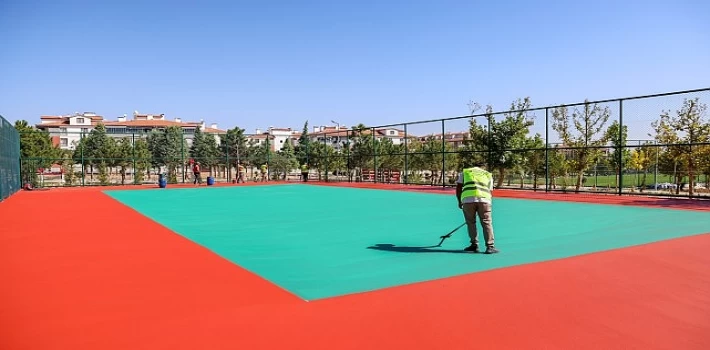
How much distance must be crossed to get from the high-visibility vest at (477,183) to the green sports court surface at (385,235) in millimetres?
993

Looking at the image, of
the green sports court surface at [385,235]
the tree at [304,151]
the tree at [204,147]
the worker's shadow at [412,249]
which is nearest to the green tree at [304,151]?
the tree at [304,151]

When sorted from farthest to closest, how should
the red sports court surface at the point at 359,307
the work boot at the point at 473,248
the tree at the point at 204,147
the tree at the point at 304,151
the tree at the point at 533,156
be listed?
the tree at the point at 204,147 < the tree at the point at 304,151 < the tree at the point at 533,156 < the work boot at the point at 473,248 < the red sports court surface at the point at 359,307

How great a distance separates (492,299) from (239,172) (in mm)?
32235

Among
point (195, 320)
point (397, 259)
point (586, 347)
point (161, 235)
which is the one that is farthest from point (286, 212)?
point (586, 347)

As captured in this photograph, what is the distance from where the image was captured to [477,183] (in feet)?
26.0

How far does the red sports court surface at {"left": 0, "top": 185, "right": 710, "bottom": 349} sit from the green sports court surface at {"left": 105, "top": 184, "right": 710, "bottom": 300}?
510mm

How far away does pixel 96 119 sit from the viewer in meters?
102

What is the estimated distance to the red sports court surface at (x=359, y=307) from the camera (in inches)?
164

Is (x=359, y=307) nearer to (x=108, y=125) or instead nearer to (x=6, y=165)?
(x=6, y=165)

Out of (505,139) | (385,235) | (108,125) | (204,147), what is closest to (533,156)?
(505,139)

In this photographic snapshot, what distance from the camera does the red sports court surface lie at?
4.16 meters

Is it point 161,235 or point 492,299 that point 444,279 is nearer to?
point 492,299

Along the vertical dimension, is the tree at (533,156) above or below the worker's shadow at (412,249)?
above

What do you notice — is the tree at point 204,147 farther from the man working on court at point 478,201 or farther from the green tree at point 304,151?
the man working on court at point 478,201
